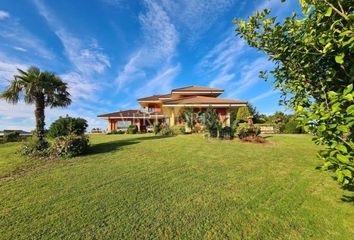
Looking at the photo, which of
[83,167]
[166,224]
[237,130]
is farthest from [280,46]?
[237,130]

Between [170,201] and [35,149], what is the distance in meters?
8.62

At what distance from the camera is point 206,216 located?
4367 millimetres

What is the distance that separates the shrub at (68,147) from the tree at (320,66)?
30.0 feet

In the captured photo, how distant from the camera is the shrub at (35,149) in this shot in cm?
986

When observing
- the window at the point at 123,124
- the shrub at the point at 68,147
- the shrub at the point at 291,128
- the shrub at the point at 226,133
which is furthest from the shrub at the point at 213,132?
the window at the point at 123,124

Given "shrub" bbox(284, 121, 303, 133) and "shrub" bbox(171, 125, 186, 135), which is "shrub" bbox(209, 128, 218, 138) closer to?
"shrub" bbox(171, 125, 186, 135)

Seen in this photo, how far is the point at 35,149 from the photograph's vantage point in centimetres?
1023

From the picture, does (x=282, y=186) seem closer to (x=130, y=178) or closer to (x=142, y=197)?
(x=142, y=197)

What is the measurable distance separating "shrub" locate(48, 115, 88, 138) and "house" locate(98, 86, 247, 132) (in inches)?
515

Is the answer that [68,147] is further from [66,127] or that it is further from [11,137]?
[11,137]

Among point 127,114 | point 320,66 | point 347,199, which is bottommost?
point 347,199

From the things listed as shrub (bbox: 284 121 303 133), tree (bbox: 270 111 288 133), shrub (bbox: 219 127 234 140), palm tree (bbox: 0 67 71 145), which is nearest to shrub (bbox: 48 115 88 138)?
palm tree (bbox: 0 67 71 145)

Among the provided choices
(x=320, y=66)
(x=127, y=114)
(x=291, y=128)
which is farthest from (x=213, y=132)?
(x=127, y=114)

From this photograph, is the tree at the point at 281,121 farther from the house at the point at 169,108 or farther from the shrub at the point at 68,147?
the shrub at the point at 68,147
